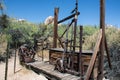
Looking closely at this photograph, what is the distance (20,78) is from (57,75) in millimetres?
3672

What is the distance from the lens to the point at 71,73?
548 centimetres

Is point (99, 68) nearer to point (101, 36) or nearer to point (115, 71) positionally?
point (101, 36)

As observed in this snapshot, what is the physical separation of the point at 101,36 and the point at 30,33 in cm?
1094

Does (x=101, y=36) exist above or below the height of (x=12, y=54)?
above

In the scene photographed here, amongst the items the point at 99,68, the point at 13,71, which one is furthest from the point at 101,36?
the point at 13,71

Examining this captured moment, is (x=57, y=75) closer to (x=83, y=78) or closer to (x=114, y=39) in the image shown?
(x=83, y=78)

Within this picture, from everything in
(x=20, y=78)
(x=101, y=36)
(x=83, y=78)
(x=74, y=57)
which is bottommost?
(x=20, y=78)

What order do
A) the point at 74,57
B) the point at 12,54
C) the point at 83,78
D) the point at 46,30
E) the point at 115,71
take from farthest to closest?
the point at 46,30 < the point at 12,54 < the point at 115,71 < the point at 74,57 < the point at 83,78

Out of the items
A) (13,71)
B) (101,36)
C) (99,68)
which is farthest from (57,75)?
(13,71)

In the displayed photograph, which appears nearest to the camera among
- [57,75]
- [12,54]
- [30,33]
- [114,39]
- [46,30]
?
[57,75]

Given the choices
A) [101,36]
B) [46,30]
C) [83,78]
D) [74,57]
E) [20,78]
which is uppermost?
[46,30]

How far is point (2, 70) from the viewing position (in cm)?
989

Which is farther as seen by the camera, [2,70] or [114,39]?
[114,39]

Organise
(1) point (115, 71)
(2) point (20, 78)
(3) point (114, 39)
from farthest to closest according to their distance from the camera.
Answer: (3) point (114, 39) < (1) point (115, 71) < (2) point (20, 78)
